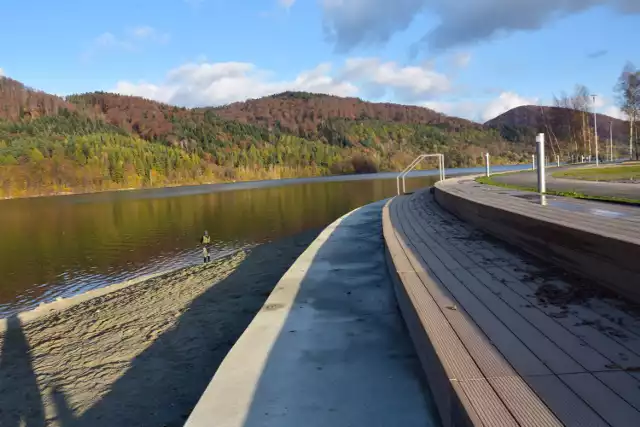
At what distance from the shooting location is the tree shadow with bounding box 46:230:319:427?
5.24 m

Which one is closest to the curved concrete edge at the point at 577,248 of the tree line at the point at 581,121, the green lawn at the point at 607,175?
the green lawn at the point at 607,175

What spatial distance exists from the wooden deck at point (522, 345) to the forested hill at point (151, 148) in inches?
4197

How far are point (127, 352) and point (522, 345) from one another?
6.66m

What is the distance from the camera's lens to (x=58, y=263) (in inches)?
685

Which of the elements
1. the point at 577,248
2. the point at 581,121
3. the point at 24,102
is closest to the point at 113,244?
the point at 577,248

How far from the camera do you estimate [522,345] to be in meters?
2.75

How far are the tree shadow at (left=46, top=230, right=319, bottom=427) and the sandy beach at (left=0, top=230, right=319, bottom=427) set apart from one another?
0.05ft

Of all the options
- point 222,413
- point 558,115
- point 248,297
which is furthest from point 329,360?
point 558,115

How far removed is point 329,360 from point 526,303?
5.85 feet

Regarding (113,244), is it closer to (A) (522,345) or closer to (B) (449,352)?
(B) (449,352)

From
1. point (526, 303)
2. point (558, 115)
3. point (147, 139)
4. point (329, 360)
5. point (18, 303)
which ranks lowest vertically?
point (18, 303)

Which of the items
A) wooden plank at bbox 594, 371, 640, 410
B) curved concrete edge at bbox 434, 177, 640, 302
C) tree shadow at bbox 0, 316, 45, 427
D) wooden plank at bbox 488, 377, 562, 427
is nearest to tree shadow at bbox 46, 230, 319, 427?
tree shadow at bbox 0, 316, 45, 427

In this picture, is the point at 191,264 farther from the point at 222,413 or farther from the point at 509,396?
the point at 509,396

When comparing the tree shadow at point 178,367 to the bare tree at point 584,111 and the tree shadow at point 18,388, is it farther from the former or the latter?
the bare tree at point 584,111
